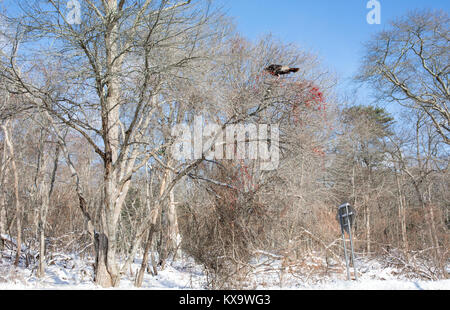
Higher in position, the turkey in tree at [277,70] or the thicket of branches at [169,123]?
the turkey in tree at [277,70]

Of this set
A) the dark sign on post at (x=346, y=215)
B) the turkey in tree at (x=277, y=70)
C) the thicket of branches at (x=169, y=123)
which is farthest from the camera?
the turkey in tree at (x=277, y=70)

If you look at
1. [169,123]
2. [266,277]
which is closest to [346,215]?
[266,277]

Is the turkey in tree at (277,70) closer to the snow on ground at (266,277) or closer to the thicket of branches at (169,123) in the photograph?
the thicket of branches at (169,123)

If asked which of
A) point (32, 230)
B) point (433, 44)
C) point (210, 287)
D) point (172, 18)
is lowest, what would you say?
point (210, 287)

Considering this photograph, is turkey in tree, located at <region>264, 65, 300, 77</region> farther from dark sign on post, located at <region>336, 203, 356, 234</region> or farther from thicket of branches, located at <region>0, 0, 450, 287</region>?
dark sign on post, located at <region>336, 203, 356, 234</region>

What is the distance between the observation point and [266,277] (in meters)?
8.40

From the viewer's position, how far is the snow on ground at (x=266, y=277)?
22.2 ft

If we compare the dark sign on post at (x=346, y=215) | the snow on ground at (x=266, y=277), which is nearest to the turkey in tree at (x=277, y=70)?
the dark sign on post at (x=346, y=215)

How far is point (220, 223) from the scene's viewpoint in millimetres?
7926

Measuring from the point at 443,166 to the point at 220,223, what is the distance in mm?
15897

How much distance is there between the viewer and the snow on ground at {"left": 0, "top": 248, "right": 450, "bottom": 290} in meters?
6.77

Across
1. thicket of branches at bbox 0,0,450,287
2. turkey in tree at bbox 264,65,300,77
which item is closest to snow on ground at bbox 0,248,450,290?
thicket of branches at bbox 0,0,450,287

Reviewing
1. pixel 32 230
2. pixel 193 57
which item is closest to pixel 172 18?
pixel 193 57
